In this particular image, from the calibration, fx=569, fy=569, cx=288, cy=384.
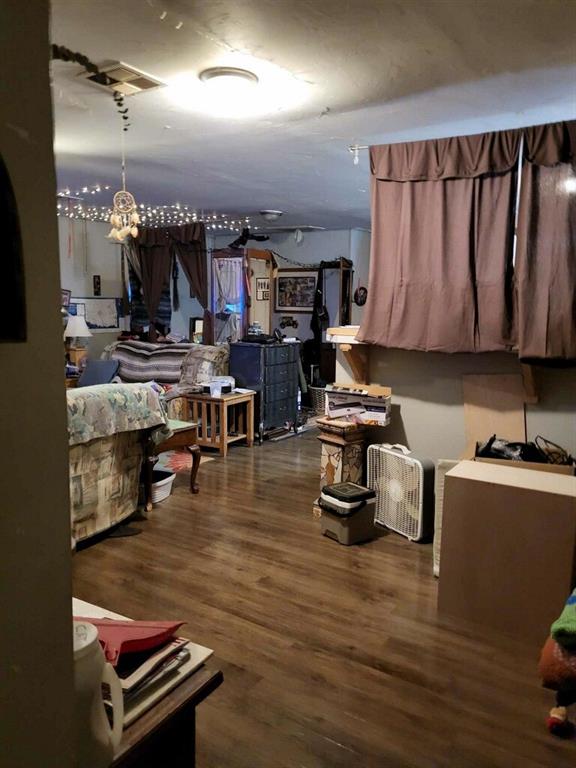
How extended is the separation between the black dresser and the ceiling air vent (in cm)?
319

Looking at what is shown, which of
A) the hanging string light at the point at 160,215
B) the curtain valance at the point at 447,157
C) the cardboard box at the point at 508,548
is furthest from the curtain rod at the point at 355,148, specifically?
the hanging string light at the point at 160,215

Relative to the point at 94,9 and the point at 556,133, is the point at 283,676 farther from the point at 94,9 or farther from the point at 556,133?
the point at 556,133

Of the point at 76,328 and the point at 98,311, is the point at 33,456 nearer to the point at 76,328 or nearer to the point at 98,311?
the point at 76,328

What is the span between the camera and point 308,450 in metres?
5.66

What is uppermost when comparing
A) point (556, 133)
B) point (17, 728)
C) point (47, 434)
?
point (556, 133)

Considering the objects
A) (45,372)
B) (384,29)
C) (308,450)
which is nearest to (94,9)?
(384,29)

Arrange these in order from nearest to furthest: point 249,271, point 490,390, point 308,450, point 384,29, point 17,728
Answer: point 17,728
point 384,29
point 490,390
point 308,450
point 249,271

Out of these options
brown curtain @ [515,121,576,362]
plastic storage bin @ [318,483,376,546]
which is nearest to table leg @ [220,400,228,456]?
plastic storage bin @ [318,483,376,546]

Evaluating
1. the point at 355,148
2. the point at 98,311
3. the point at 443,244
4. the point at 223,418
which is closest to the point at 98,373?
the point at 98,311

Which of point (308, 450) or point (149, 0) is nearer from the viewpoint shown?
point (149, 0)

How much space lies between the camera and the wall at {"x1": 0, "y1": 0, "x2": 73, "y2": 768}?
730 mm

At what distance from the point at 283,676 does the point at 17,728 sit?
1668 millimetres

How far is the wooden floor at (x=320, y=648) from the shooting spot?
1.91 m

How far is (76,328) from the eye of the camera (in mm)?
6809
